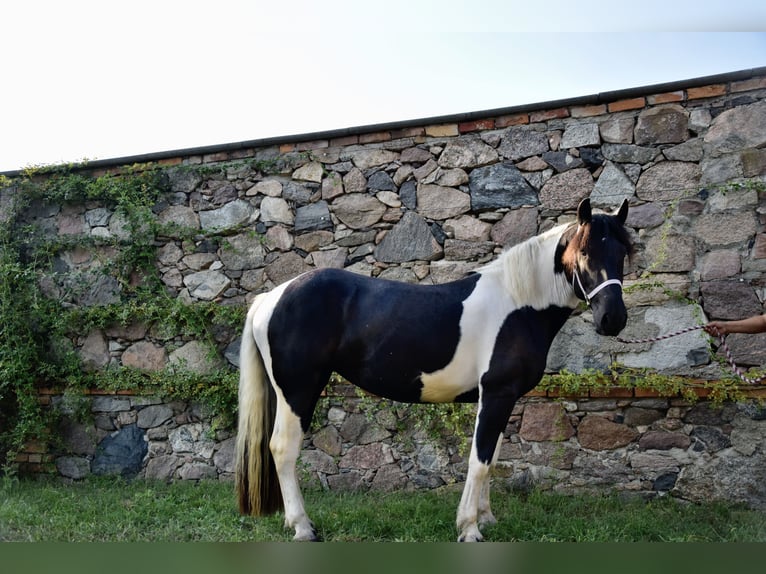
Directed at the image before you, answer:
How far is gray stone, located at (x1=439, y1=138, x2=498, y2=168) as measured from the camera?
4.51 meters

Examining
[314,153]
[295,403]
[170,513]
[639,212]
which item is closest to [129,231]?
[314,153]

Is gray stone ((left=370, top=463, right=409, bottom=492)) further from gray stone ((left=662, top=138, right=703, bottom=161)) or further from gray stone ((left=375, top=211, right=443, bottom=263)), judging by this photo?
gray stone ((left=662, top=138, right=703, bottom=161))

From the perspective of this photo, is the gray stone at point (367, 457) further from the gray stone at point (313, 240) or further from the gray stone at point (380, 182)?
the gray stone at point (380, 182)

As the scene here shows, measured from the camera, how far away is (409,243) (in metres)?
4.59

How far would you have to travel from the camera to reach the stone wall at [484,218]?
400cm

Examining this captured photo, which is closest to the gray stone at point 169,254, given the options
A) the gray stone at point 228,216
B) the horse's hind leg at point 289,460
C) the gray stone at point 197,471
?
the gray stone at point 228,216

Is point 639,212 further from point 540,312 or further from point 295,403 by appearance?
point 295,403

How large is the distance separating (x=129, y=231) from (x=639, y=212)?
4277mm

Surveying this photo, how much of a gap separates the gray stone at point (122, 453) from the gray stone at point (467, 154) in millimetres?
3455

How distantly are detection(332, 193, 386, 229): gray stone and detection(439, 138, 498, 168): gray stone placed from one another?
0.63 m

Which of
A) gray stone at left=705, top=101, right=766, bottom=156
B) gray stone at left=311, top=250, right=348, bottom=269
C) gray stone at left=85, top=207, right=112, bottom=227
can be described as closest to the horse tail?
gray stone at left=311, top=250, right=348, bottom=269

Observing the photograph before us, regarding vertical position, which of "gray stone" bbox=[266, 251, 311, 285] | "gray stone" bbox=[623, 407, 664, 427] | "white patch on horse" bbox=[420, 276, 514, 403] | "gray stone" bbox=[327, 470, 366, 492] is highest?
"gray stone" bbox=[266, 251, 311, 285]

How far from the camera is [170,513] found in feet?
12.2

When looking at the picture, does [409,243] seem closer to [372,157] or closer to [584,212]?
[372,157]
